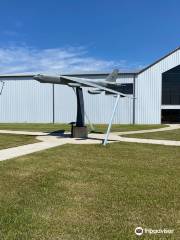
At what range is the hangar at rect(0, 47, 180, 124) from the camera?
130ft

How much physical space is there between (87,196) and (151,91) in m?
33.0

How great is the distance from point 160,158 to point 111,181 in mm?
4520

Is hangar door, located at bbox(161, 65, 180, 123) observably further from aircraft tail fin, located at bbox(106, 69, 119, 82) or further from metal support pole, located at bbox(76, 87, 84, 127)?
metal support pole, located at bbox(76, 87, 84, 127)

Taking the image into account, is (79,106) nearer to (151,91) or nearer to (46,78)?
(46,78)

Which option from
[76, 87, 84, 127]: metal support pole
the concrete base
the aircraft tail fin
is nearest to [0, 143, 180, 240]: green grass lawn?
the concrete base

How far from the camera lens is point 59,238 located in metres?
5.60

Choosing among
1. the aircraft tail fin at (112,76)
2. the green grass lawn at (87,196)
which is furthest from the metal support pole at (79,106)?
the green grass lawn at (87,196)

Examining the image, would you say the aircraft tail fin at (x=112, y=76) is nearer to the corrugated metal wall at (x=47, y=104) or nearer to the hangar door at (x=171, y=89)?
the corrugated metal wall at (x=47, y=104)

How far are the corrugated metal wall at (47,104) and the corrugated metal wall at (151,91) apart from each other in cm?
109

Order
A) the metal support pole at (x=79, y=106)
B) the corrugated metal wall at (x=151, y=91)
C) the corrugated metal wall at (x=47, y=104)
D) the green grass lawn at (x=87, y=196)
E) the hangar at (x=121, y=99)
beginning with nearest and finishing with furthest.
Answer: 1. the green grass lawn at (x=87, y=196)
2. the metal support pole at (x=79, y=106)
3. the corrugated metal wall at (x=151, y=91)
4. the hangar at (x=121, y=99)
5. the corrugated metal wall at (x=47, y=104)

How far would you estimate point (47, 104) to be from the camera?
42.4 m

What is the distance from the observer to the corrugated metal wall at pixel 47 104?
40.3 m

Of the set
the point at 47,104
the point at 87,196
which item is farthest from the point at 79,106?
the point at 47,104

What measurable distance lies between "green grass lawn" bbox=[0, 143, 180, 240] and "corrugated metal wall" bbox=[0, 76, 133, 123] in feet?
88.4
